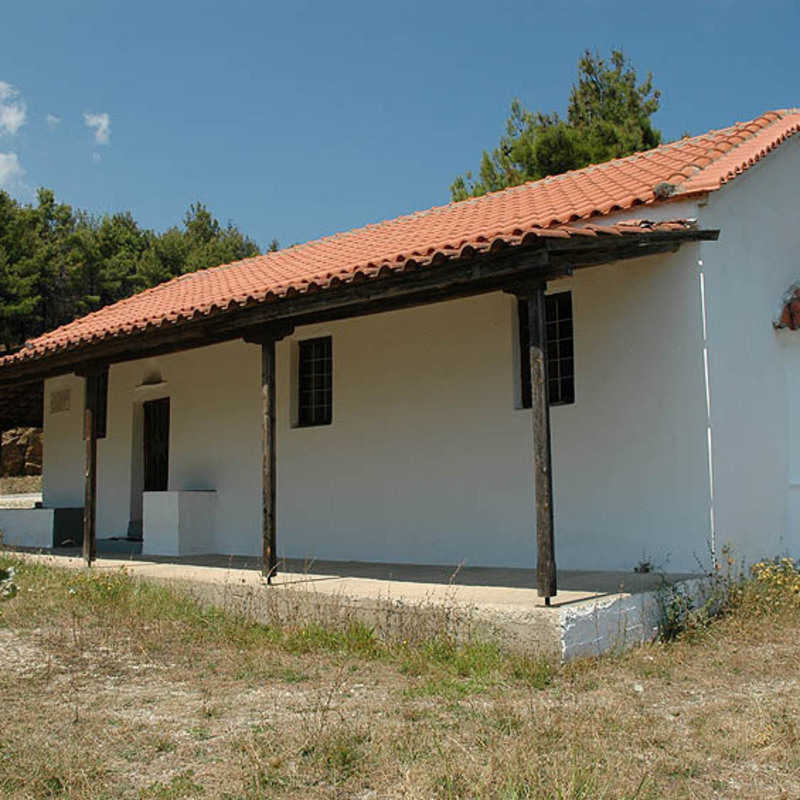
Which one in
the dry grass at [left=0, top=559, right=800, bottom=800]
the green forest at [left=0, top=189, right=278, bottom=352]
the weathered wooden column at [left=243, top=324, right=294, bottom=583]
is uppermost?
the green forest at [left=0, top=189, right=278, bottom=352]

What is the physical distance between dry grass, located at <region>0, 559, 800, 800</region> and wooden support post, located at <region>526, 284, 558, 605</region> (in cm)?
62

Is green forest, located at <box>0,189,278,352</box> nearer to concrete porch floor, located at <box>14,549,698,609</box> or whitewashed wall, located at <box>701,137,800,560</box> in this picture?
concrete porch floor, located at <box>14,549,698,609</box>

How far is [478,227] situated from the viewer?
8883 mm

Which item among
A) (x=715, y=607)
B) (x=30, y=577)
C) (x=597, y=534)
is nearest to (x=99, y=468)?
(x=30, y=577)

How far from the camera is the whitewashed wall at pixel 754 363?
300 inches

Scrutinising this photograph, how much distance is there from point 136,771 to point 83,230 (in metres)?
32.5

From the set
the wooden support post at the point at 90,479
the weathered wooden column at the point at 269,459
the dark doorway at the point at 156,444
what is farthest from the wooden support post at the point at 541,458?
the dark doorway at the point at 156,444

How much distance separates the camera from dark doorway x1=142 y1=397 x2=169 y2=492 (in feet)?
40.9

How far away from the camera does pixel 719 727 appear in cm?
459

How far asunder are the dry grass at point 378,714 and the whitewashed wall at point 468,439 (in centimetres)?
129

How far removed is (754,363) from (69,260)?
28445 mm

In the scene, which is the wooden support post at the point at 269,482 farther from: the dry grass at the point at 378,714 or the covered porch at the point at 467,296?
the dry grass at the point at 378,714

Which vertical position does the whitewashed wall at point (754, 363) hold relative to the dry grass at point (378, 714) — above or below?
above

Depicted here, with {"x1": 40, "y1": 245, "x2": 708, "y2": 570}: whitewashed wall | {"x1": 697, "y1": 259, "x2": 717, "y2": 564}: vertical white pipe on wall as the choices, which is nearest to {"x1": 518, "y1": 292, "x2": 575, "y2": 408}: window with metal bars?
{"x1": 40, "y1": 245, "x2": 708, "y2": 570}: whitewashed wall
